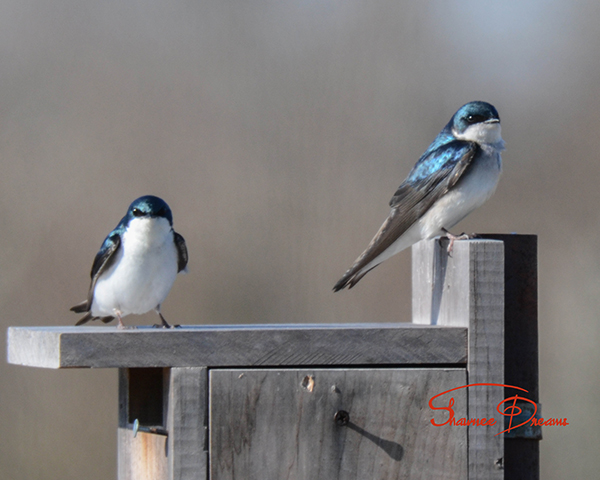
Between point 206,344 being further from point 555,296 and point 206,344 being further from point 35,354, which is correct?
point 555,296

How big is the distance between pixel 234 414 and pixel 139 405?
33cm

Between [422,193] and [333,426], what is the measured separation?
94cm

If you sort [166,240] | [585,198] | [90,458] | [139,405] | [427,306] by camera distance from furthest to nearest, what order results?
[585,198]
[90,458]
[166,240]
[427,306]
[139,405]

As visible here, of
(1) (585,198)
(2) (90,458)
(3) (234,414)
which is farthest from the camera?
(1) (585,198)

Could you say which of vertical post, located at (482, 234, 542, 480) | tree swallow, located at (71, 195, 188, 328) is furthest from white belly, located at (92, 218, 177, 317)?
vertical post, located at (482, 234, 542, 480)

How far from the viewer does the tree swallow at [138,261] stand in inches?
89.9

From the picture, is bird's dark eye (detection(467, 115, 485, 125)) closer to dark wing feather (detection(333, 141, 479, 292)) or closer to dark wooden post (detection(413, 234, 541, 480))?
dark wing feather (detection(333, 141, 479, 292))

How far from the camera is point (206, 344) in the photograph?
1747 mm

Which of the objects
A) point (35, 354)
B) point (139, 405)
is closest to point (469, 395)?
point (139, 405)

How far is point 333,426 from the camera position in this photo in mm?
1782

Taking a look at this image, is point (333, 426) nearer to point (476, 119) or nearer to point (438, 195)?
point (438, 195)

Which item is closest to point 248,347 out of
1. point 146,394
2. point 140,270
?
point 146,394

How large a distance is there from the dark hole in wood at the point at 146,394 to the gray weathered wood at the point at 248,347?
24 cm

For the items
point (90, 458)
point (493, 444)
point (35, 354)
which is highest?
point (35, 354)
